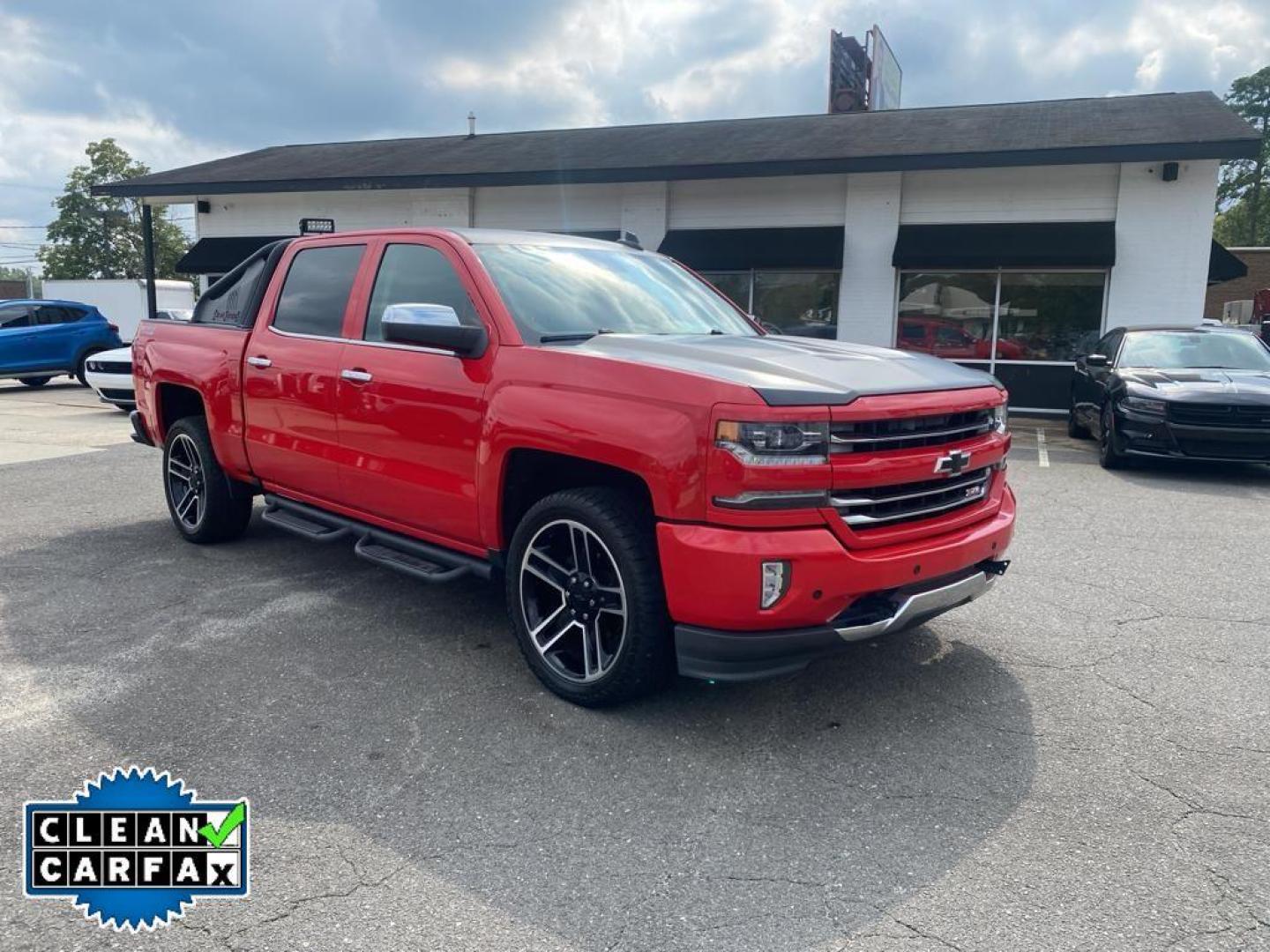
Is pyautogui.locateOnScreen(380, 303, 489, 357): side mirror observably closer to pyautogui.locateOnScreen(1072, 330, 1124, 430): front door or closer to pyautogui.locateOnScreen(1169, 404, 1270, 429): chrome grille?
pyautogui.locateOnScreen(1169, 404, 1270, 429): chrome grille

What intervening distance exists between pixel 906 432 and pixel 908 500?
0.82ft

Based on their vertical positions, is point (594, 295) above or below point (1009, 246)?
below

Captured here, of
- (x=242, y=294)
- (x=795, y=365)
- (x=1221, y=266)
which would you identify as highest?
(x=1221, y=266)

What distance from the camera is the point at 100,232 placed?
2335 inches

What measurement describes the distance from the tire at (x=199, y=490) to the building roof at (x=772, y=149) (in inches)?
501

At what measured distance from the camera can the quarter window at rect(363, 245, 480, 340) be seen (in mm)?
4258

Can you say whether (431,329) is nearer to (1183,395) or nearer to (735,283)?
(1183,395)

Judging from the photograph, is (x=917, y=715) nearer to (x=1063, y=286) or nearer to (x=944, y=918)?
(x=944, y=918)

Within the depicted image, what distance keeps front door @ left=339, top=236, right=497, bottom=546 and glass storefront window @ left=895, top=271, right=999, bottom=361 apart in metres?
13.3

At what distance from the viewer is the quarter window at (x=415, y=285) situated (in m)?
4.26

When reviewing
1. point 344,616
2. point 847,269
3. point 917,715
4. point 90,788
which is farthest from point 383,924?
point 847,269

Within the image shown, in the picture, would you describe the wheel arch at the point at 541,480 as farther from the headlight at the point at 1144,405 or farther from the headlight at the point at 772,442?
the headlight at the point at 1144,405

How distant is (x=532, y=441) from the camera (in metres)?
3.68

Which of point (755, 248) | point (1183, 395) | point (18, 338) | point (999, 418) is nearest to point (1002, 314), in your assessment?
point (755, 248)
